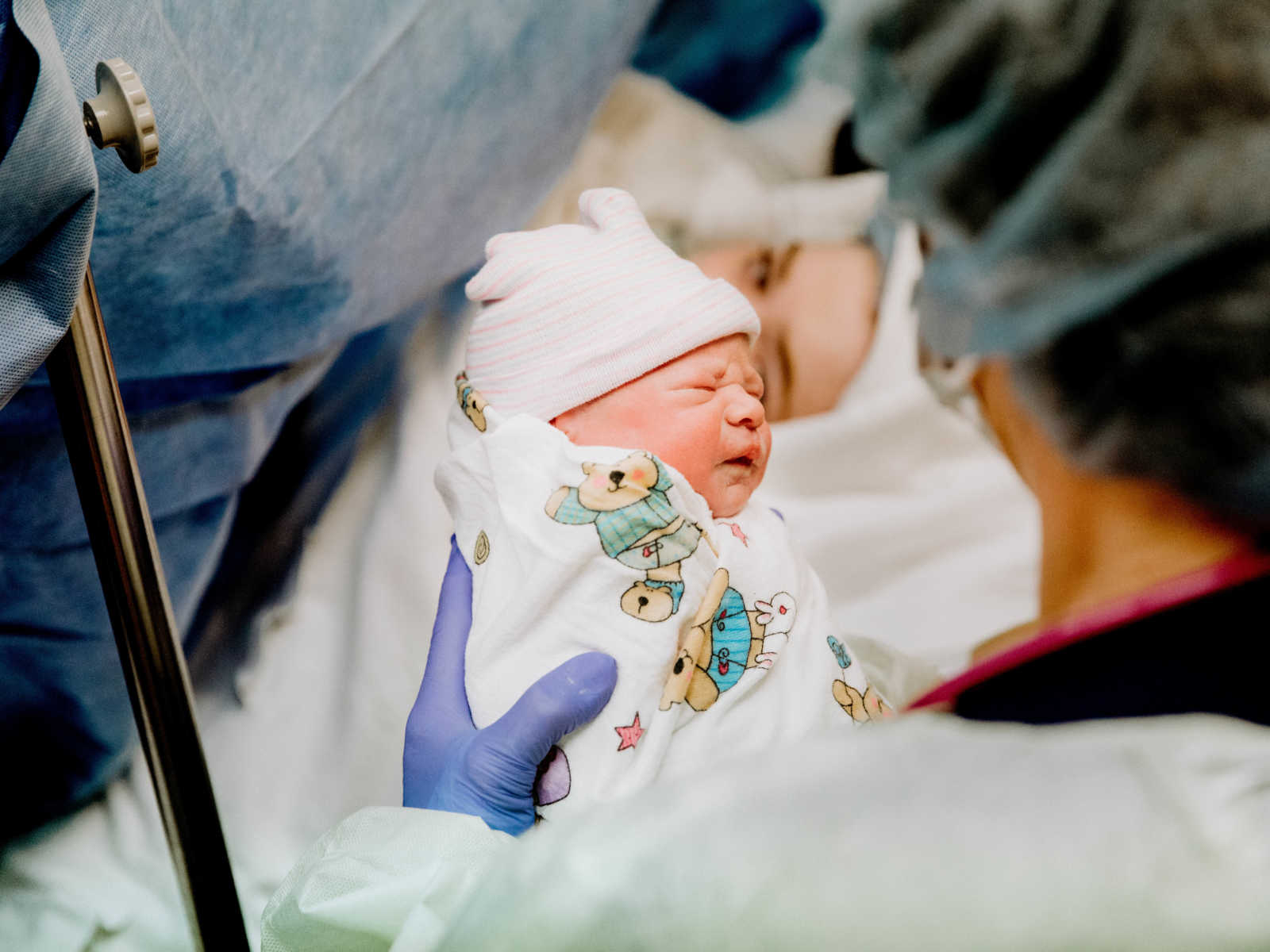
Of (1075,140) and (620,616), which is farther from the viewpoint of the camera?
(620,616)

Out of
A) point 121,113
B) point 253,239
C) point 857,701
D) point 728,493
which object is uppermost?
point 121,113

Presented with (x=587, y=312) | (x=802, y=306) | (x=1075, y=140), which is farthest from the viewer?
(x=802, y=306)

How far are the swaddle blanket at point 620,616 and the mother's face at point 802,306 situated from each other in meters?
0.10

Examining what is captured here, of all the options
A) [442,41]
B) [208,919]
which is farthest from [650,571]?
[442,41]

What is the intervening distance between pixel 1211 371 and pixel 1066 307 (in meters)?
0.05

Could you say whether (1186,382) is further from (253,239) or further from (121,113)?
(253,239)

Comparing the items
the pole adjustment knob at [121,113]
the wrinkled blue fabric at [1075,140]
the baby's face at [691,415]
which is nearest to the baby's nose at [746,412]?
the baby's face at [691,415]

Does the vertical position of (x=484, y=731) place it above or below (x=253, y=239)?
below

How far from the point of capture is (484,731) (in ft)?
1.48

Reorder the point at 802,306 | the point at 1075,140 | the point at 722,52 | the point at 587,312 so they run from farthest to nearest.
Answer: the point at 722,52 < the point at 802,306 < the point at 587,312 < the point at 1075,140

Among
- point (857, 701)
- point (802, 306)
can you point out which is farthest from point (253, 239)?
point (857, 701)

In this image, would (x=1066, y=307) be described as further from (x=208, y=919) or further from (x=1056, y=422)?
(x=208, y=919)

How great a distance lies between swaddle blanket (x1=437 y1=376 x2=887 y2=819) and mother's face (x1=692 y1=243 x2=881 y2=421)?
0.32 ft

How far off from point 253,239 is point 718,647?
1.38 ft
